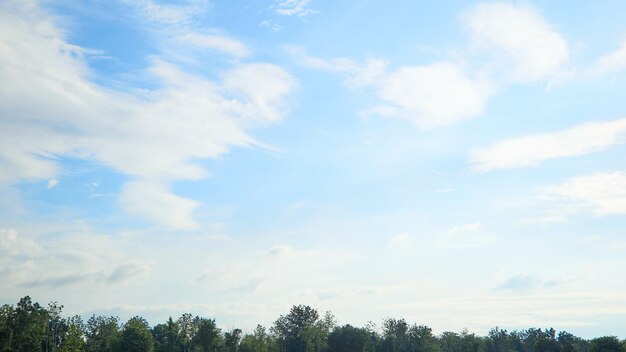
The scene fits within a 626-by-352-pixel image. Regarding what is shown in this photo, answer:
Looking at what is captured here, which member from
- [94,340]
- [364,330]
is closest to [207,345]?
[94,340]

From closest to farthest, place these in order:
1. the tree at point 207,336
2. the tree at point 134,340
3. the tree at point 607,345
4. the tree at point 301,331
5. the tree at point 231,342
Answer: the tree at point 607,345, the tree at point 134,340, the tree at point 207,336, the tree at point 231,342, the tree at point 301,331

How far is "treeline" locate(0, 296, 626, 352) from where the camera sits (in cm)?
12294

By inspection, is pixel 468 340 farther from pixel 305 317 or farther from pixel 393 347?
pixel 305 317

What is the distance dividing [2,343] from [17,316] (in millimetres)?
6157

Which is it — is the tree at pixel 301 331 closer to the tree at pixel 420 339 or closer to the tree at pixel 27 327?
the tree at pixel 420 339

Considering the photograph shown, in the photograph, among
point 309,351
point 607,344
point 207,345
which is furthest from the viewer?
point 309,351

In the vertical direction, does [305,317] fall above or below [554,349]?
above

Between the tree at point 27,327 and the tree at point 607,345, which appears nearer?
the tree at point 27,327

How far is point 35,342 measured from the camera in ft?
408

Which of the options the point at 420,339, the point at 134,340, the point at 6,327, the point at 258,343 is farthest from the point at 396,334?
the point at 6,327

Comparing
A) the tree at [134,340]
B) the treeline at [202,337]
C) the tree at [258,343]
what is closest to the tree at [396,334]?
the treeline at [202,337]

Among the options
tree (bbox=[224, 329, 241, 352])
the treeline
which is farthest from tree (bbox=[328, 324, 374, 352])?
tree (bbox=[224, 329, 241, 352])

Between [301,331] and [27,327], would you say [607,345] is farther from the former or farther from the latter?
[27,327]

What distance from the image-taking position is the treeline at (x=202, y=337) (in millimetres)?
122938
